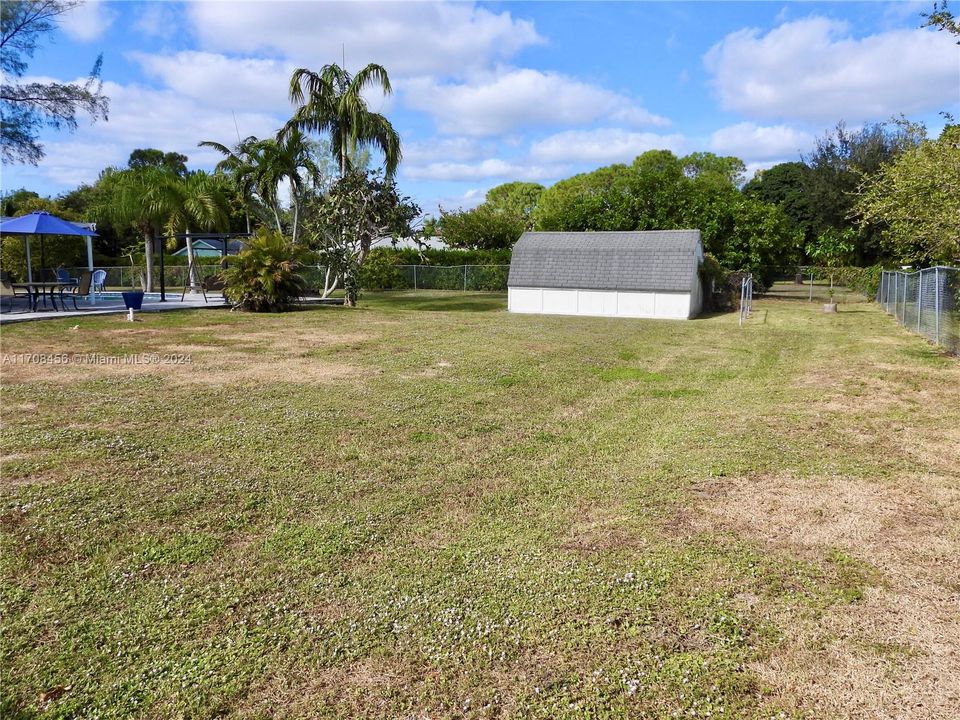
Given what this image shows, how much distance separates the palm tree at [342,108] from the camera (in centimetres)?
2273

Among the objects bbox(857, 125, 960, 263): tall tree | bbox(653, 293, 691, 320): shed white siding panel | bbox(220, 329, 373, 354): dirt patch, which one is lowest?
bbox(220, 329, 373, 354): dirt patch

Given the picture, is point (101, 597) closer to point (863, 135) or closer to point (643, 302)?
point (643, 302)

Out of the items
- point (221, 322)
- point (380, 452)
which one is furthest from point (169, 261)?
point (380, 452)

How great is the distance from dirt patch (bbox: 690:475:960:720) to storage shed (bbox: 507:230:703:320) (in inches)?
670

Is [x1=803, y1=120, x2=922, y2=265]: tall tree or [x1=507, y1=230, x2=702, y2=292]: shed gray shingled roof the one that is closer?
[x1=507, y1=230, x2=702, y2=292]: shed gray shingled roof

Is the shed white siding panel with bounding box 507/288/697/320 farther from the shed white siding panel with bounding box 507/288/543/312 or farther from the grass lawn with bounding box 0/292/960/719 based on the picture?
the grass lawn with bounding box 0/292/960/719

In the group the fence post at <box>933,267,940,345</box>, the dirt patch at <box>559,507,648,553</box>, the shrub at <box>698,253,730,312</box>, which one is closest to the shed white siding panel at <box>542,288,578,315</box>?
the shrub at <box>698,253,730,312</box>

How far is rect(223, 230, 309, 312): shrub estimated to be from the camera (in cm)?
1911

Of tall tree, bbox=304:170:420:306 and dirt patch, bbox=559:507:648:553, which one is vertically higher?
tall tree, bbox=304:170:420:306

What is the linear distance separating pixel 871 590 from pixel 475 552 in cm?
219

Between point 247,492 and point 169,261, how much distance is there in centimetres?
3924

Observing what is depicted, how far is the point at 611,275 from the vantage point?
22.5 metres

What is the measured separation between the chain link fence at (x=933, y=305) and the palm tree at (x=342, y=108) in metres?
17.1

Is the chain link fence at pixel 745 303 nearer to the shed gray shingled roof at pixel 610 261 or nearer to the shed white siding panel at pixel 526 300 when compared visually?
the shed gray shingled roof at pixel 610 261
